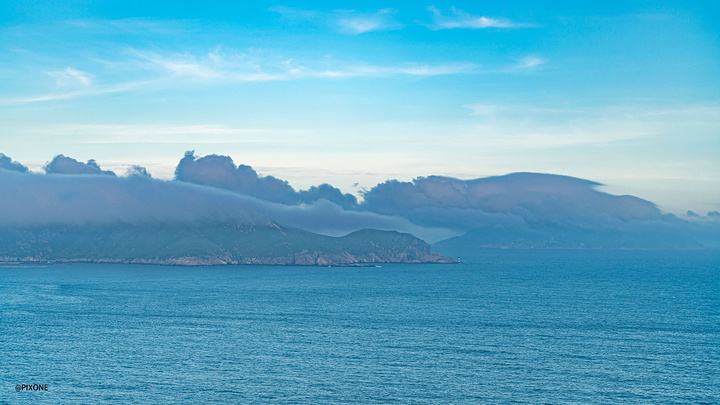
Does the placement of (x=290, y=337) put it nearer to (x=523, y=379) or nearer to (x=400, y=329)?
(x=400, y=329)

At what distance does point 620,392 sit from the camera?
86.1 metres

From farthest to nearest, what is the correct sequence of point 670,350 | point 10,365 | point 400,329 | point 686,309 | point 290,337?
point 686,309 < point 400,329 < point 290,337 < point 670,350 < point 10,365

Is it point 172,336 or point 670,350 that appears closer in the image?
point 670,350

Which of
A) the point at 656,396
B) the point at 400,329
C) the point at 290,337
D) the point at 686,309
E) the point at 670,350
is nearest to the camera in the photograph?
the point at 656,396

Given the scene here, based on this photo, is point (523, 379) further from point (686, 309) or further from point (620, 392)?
point (686, 309)

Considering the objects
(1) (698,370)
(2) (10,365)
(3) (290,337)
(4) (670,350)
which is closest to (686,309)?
(4) (670,350)

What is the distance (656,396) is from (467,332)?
49.7 m

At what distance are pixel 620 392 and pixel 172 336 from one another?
83.7m

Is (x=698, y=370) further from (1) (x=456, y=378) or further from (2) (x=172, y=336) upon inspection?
(2) (x=172, y=336)

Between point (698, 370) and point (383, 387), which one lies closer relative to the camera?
point (383, 387)

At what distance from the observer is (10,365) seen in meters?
101

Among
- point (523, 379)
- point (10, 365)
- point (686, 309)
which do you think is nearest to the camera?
point (523, 379)

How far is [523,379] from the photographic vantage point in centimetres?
9244

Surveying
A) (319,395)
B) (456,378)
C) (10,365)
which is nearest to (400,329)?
(456,378)
